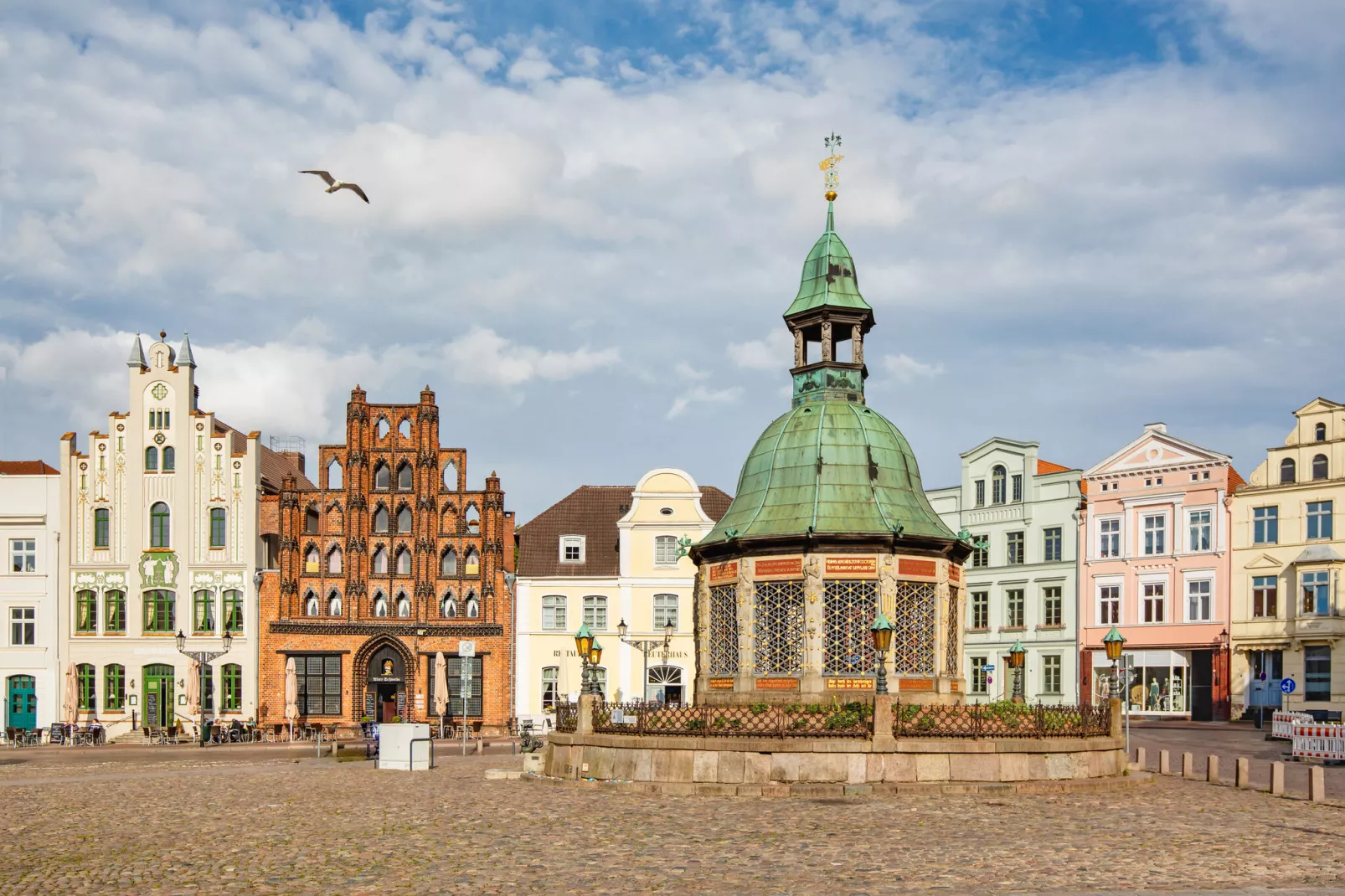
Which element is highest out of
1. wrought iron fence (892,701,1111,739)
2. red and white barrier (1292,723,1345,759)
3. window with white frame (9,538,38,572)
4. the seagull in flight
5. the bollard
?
the seagull in flight

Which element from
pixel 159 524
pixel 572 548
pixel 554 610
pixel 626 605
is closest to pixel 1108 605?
pixel 626 605

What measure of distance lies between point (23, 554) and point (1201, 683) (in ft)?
158

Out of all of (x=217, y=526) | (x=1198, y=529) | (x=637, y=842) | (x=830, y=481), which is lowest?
(x=637, y=842)

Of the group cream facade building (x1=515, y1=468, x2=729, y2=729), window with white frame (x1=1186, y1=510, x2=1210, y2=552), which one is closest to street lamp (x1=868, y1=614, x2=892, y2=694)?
cream facade building (x1=515, y1=468, x2=729, y2=729)

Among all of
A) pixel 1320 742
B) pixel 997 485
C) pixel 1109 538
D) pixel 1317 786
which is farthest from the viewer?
pixel 997 485

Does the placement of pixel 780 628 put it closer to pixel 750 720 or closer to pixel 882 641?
pixel 882 641

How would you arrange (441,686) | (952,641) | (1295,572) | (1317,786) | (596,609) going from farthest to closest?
(596,609)
(441,686)
(1295,572)
(952,641)
(1317,786)

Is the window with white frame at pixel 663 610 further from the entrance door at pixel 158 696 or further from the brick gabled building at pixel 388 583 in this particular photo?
the entrance door at pixel 158 696

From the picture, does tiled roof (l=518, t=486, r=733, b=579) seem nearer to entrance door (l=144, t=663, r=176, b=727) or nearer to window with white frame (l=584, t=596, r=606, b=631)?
window with white frame (l=584, t=596, r=606, b=631)

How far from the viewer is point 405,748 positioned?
34250 mm

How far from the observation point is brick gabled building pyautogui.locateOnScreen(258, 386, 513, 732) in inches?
2339

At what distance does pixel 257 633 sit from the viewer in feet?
195

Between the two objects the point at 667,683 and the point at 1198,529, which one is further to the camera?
the point at 667,683

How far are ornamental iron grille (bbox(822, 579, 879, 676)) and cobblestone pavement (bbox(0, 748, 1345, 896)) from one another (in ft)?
21.3
